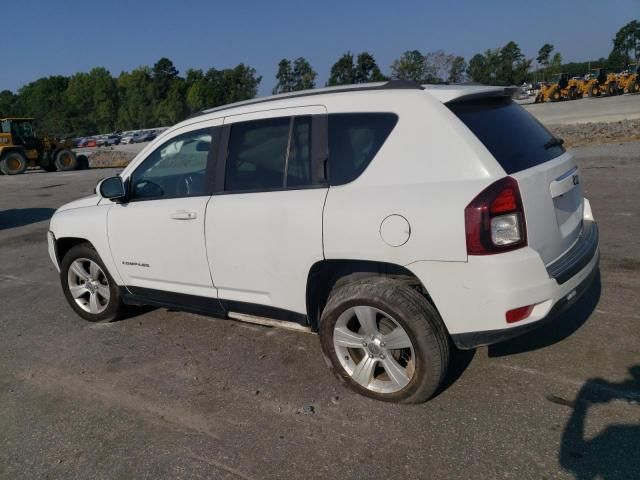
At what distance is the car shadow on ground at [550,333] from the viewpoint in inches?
149

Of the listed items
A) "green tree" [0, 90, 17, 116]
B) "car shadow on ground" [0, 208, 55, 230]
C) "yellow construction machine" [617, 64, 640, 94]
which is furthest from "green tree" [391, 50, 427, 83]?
"green tree" [0, 90, 17, 116]

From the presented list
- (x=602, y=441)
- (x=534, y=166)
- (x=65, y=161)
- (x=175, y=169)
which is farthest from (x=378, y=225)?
(x=65, y=161)

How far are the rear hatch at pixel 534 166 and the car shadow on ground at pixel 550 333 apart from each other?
85 cm

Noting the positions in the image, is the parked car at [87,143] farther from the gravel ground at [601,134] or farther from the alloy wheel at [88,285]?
the alloy wheel at [88,285]

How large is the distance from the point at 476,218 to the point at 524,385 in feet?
4.20

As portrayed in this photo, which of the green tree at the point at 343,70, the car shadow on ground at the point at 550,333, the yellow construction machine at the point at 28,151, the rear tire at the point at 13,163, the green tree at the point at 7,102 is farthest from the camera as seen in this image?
the green tree at the point at 7,102

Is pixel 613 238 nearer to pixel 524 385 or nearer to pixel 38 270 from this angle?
pixel 524 385

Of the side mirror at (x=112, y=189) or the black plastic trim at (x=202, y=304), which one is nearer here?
the black plastic trim at (x=202, y=304)

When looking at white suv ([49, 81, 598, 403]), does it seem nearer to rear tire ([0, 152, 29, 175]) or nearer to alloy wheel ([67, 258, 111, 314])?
alloy wheel ([67, 258, 111, 314])

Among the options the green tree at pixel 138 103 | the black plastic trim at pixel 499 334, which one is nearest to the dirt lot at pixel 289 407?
the black plastic trim at pixel 499 334

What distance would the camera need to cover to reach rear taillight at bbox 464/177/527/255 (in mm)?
2721

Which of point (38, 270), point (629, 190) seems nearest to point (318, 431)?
point (38, 270)

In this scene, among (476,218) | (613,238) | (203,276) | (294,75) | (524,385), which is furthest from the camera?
(294,75)

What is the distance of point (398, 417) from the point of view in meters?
3.10
